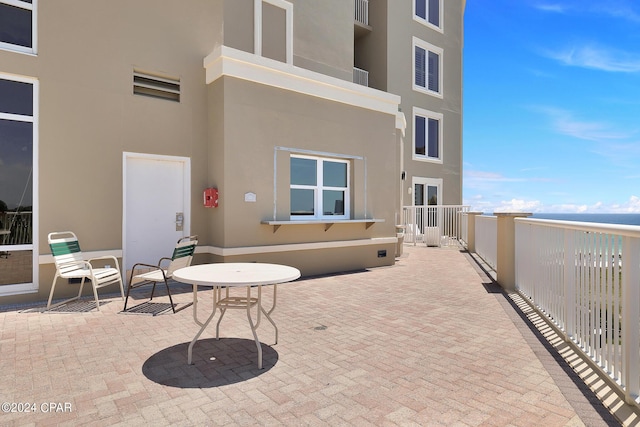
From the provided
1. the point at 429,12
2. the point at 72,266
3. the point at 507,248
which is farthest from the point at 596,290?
the point at 429,12

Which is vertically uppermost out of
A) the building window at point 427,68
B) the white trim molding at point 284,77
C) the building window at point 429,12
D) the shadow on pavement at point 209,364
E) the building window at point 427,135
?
the building window at point 429,12

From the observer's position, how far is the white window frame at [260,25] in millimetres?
8422

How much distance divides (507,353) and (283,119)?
5.71 m

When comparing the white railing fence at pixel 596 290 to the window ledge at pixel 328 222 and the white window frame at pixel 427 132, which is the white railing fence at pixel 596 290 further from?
the white window frame at pixel 427 132

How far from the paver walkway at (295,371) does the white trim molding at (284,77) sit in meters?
4.42

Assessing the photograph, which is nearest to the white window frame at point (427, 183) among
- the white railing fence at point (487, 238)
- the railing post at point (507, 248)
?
the white railing fence at point (487, 238)

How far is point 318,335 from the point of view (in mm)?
4160

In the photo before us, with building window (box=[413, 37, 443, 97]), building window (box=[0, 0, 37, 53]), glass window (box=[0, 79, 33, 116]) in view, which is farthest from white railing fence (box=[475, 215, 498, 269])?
building window (box=[0, 0, 37, 53])

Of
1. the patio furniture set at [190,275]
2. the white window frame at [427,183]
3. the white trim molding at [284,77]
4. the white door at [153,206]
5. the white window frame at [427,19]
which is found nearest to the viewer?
the patio furniture set at [190,275]

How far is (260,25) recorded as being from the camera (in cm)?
850

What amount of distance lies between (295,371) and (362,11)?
15863mm

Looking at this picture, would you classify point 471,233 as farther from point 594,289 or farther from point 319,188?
point 594,289

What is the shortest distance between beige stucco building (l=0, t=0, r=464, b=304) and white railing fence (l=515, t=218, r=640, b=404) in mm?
4381

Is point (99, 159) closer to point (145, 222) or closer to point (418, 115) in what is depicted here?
point (145, 222)
